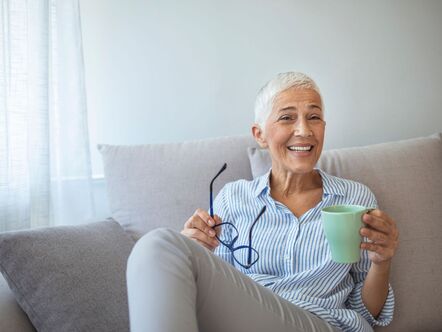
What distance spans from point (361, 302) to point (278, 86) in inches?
26.2

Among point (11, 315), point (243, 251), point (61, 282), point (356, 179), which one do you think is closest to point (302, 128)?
point (356, 179)

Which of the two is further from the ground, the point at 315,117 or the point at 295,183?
the point at 315,117

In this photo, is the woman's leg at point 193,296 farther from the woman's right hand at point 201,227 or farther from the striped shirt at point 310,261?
the woman's right hand at point 201,227

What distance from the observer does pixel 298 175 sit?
1.59m

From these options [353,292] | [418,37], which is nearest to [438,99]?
[418,37]

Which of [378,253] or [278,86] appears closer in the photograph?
[378,253]

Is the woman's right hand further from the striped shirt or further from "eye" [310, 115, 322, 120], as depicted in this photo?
"eye" [310, 115, 322, 120]

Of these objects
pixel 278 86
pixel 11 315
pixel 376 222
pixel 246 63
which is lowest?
pixel 11 315

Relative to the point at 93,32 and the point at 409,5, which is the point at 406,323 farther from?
the point at 93,32

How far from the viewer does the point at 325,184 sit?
154cm

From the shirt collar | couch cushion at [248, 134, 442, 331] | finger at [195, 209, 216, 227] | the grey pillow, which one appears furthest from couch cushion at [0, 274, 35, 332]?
couch cushion at [248, 134, 442, 331]

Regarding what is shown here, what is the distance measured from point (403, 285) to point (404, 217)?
21 centimetres

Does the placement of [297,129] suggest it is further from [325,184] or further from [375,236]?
[375,236]

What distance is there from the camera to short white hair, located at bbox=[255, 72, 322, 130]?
1.54 metres
